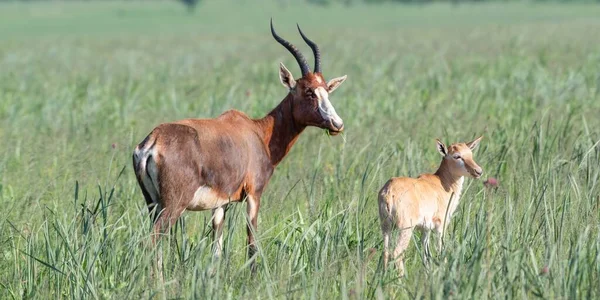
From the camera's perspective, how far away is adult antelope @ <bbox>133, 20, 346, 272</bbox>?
6406 mm

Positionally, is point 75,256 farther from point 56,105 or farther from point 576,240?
point 56,105

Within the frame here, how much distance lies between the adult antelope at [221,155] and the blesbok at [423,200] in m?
0.82

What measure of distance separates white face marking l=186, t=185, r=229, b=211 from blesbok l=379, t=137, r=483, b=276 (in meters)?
1.07

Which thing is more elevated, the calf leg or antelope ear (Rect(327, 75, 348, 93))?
antelope ear (Rect(327, 75, 348, 93))

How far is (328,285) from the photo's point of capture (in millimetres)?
5621

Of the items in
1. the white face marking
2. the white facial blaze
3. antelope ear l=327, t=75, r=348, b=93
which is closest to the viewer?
the white face marking

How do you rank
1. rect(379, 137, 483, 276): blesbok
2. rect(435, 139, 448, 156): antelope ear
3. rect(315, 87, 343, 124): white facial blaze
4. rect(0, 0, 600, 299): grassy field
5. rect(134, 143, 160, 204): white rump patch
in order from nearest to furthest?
rect(0, 0, 600, 299): grassy field → rect(379, 137, 483, 276): blesbok → rect(134, 143, 160, 204): white rump patch → rect(435, 139, 448, 156): antelope ear → rect(315, 87, 343, 124): white facial blaze

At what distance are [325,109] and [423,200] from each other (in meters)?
1.35

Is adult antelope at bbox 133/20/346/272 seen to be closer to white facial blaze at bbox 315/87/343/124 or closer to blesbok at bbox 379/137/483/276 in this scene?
white facial blaze at bbox 315/87/343/124

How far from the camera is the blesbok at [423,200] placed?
6.28m

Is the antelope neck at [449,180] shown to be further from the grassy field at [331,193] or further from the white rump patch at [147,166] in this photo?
the white rump patch at [147,166]

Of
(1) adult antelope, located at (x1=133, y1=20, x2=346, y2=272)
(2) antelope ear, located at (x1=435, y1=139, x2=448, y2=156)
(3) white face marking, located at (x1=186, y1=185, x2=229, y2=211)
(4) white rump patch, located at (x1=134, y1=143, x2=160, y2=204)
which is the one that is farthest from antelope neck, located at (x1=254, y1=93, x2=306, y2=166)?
(4) white rump patch, located at (x1=134, y1=143, x2=160, y2=204)

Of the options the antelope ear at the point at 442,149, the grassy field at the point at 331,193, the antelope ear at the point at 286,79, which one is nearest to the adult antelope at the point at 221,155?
the antelope ear at the point at 286,79

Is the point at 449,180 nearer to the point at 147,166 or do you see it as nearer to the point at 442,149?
the point at 442,149
